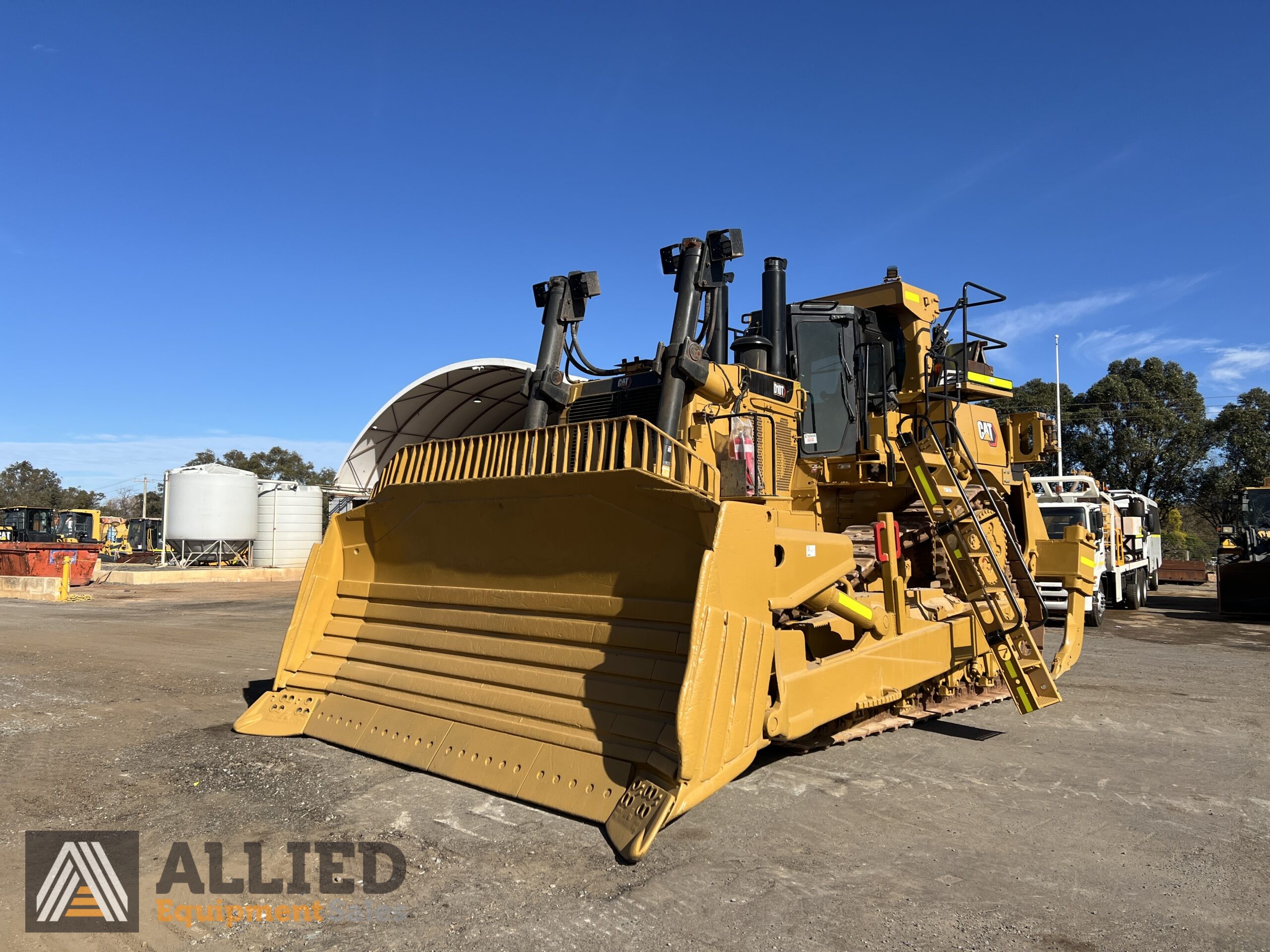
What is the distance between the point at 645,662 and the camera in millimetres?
4203

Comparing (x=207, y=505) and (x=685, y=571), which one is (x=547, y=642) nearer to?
(x=685, y=571)

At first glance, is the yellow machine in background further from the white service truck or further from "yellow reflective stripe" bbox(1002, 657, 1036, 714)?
"yellow reflective stripe" bbox(1002, 657, 1036, 714)

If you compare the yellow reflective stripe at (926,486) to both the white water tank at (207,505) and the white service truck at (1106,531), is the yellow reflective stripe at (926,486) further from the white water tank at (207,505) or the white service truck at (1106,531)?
the white water tank at (207,505)

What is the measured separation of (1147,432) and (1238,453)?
3332mm

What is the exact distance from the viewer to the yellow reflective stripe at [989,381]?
7.27m

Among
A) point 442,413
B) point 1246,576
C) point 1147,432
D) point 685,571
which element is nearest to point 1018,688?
point 685,571

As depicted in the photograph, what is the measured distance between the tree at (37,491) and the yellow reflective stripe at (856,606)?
80065mm

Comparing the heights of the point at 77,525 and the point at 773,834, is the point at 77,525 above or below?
above

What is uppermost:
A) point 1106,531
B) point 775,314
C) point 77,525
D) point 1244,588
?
point 775,314

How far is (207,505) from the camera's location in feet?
103

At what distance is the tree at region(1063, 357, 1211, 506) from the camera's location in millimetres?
34688

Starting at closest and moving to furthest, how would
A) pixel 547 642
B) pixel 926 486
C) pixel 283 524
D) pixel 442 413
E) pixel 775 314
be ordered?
pixel 547 642 < pixel 926 486 < pixel 775 314 < pixel 442 413 < pixel 283 524

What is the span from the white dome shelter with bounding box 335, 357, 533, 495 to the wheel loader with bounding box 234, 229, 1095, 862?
11.6 metres

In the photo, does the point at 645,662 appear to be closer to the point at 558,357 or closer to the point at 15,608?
the point at 558,357
